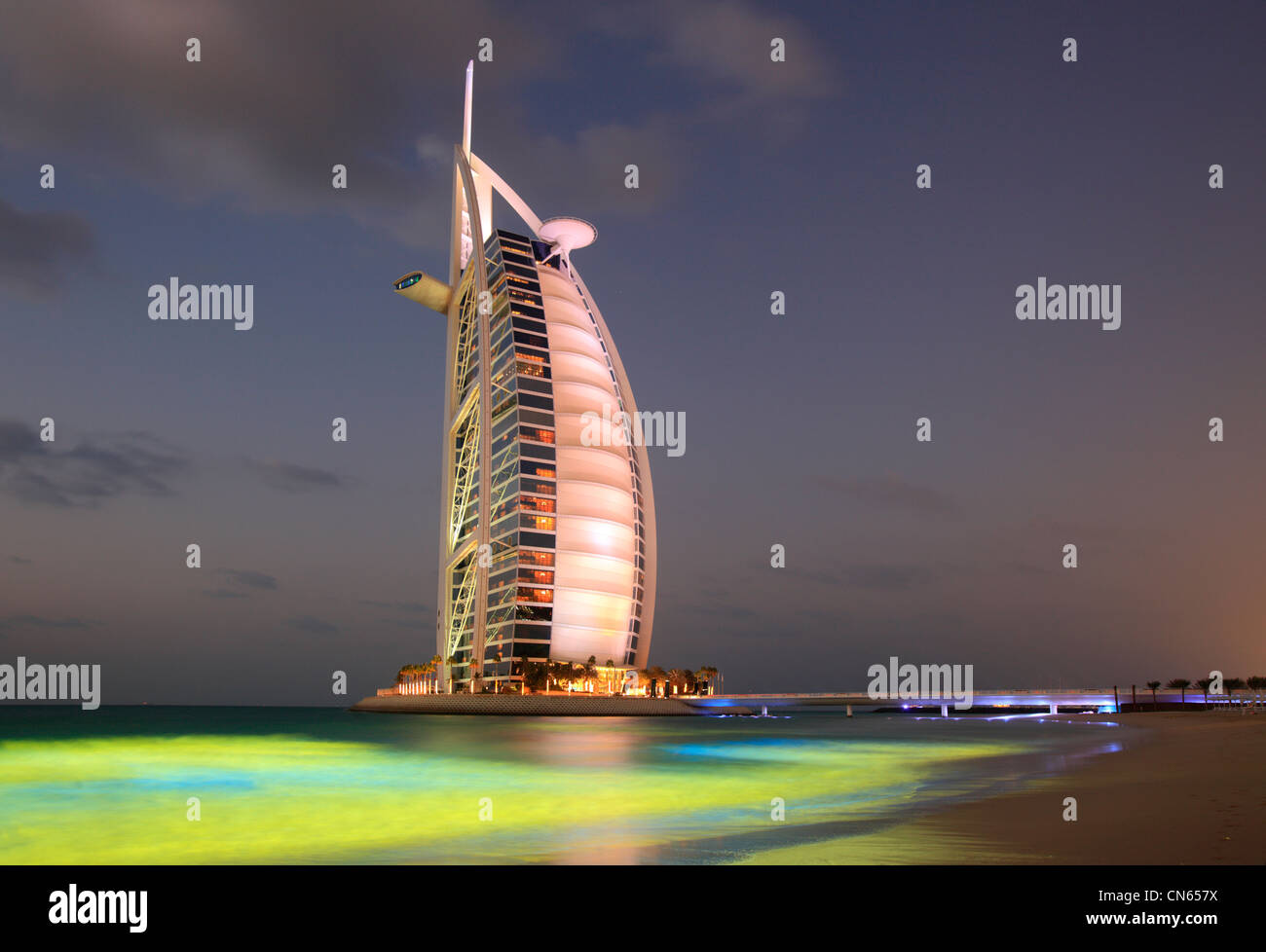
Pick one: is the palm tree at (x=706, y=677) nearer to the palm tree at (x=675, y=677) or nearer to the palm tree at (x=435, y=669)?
the palm tree at (x=675, y=677)

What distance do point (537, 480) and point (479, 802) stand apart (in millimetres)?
105985

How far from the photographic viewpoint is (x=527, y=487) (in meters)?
128

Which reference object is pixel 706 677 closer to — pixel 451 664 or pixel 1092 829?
pixel 451 664

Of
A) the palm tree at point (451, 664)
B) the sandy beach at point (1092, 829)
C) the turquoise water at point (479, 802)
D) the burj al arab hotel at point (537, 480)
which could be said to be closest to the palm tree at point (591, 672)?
the burj al arab hotel at point (537, 480)

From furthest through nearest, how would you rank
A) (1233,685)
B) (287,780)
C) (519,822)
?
1. (1233,685)
2. (287,780)
3. (519,822)

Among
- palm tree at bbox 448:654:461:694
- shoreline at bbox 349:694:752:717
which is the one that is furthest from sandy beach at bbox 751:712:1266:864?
palm tree at bbox 448:654:461:694

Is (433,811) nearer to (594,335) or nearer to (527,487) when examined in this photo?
(527,487)

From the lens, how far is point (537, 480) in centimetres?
12850

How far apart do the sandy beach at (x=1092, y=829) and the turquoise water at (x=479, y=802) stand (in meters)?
0.37

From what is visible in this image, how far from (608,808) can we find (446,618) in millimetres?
125913

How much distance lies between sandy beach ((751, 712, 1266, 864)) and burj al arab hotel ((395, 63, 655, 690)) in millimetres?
106703

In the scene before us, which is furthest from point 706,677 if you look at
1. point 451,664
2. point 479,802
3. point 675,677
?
point 479,802

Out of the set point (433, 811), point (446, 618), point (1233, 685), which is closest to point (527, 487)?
point (446, 618)
